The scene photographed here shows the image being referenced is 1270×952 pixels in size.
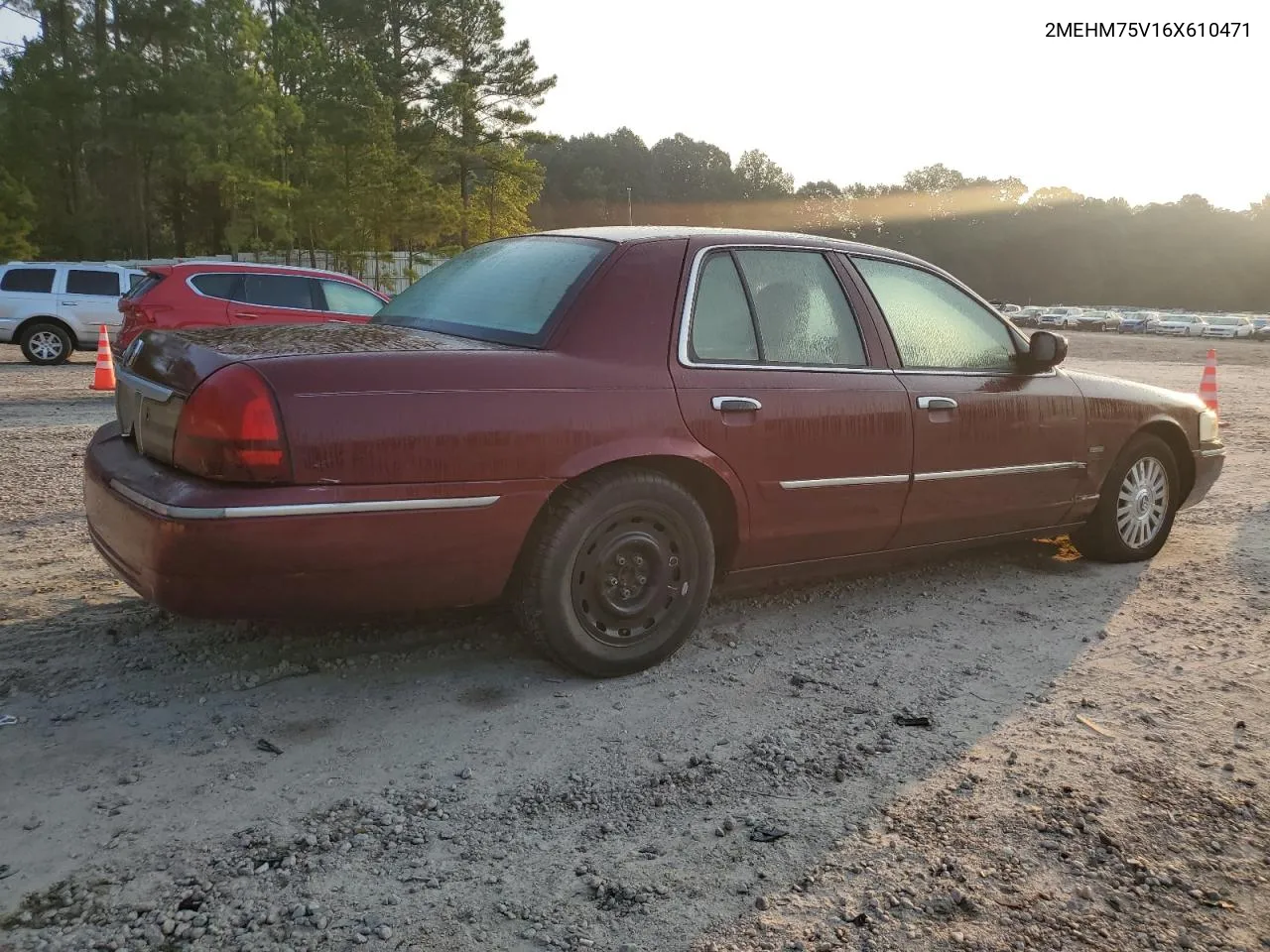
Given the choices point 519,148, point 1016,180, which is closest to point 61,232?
point 519,148

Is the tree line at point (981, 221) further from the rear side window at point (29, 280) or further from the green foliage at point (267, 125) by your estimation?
the rear side window at point (29, 280)

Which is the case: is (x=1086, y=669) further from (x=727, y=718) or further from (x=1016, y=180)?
(x=1016, y=180)

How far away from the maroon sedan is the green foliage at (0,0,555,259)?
112 feet

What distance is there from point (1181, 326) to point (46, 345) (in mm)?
53187

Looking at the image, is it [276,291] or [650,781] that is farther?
[276,291]

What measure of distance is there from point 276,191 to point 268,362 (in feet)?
114

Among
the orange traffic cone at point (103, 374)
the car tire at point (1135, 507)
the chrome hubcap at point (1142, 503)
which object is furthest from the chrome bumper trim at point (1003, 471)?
the orange traffic cone at point (103, 374)

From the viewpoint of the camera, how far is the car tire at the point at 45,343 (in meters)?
16.4

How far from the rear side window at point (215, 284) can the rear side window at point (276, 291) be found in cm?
15

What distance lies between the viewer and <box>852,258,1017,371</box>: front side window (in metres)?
4.35

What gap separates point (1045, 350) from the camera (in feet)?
15.3

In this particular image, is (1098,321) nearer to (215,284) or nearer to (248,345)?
(215,284)

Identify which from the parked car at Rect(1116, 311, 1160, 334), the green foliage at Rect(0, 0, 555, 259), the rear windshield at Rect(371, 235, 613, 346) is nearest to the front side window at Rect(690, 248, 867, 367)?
the rear windshield at Rect(371, 235, 613, 346)

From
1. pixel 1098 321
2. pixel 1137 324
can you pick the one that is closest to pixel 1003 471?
pixel 1137 324
